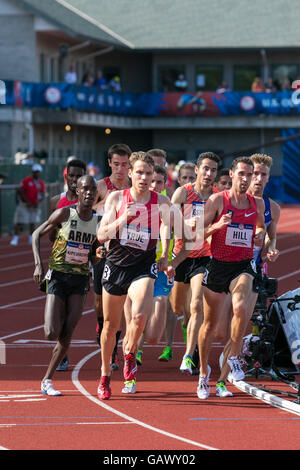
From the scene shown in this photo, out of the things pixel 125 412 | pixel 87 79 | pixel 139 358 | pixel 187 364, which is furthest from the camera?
pixel 87 79

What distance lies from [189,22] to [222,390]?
43.5 m

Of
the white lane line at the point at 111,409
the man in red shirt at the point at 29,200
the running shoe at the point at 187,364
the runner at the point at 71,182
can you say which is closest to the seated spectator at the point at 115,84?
the man in red shirt at the point at 29,200

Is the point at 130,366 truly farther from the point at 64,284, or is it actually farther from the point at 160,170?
the point at 160,170

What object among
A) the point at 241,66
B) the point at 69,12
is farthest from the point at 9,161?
the point at 241,66

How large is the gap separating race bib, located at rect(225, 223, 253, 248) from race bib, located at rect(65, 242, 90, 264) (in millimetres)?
1271

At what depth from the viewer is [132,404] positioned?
10086 millimetres

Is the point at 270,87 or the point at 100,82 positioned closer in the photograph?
the point at 100,82

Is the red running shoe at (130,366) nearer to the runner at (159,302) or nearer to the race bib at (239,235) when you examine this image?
the runner at (159,302)

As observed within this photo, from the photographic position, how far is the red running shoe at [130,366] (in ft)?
34.1

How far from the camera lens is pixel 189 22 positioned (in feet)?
173

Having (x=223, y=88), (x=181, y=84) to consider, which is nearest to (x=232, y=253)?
(x=223, y=88)

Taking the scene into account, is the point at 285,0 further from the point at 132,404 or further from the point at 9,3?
the point at 132,404

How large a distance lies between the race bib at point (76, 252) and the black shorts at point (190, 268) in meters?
1.41

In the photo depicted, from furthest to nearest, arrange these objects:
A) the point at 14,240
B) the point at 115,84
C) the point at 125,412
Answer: the point at 115,84
the point at 14,240
the point at 125,412
